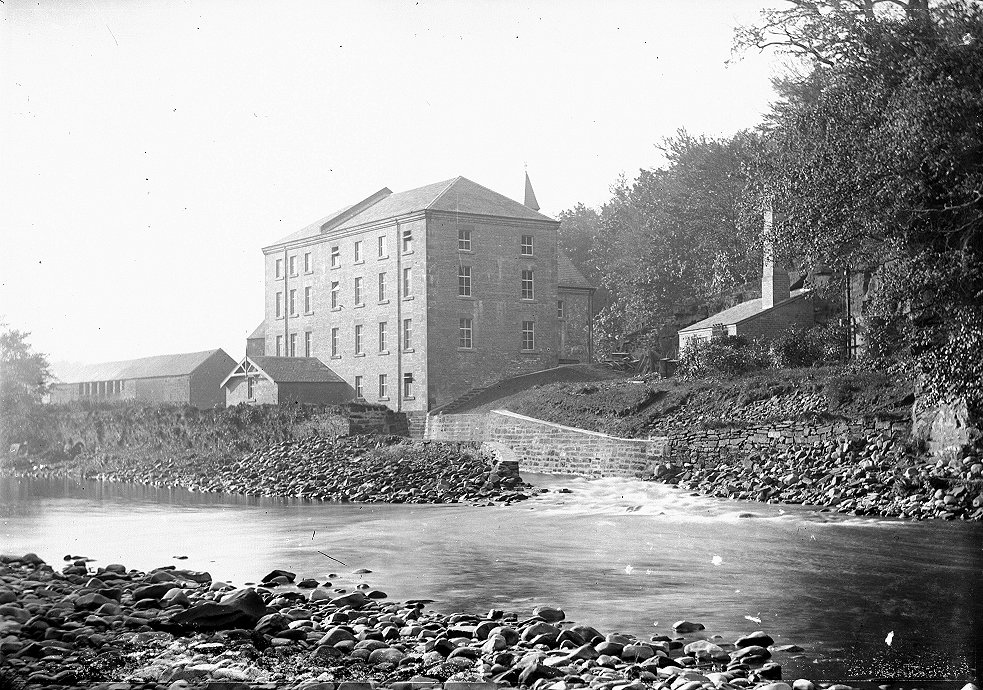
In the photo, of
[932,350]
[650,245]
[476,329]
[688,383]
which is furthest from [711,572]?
[650,245]

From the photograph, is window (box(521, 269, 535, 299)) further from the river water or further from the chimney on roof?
the chimney on roof

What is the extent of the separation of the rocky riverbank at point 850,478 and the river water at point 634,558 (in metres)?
0.85

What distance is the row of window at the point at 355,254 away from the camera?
1702 inches

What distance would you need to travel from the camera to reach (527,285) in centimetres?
4503

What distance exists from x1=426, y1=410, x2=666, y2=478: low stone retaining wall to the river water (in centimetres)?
331

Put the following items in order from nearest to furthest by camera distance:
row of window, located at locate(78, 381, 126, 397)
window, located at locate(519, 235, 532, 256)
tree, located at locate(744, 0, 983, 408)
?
1. tree, located at locate(744, 0, 983, 408)
2. window, located at locate(519, 235, 532, 256)
3. row of window, located at locate(78, 381, 126, 397)

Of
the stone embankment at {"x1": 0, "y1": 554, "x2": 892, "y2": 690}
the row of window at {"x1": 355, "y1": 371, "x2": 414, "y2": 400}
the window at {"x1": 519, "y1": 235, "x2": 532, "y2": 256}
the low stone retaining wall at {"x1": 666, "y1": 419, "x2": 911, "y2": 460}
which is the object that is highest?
the window at {"x1": 519, "y1": 235, "x2": 532, "y2": 256}

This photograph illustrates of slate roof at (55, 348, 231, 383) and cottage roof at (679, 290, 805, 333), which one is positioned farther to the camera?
slate roof at (55, 348, 231, 383)

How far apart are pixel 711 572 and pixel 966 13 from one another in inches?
446

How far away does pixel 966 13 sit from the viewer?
16484mm

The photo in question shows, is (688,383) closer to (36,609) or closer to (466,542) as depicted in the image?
(466,542)

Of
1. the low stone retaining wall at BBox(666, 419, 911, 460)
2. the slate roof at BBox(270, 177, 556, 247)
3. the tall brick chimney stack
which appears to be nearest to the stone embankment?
the low stone retaining wall at BBox(666, 419, 911, 460)

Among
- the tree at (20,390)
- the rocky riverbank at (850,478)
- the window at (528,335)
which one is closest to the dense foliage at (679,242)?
the window at (528,335)

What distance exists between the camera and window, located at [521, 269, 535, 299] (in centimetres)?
4494
